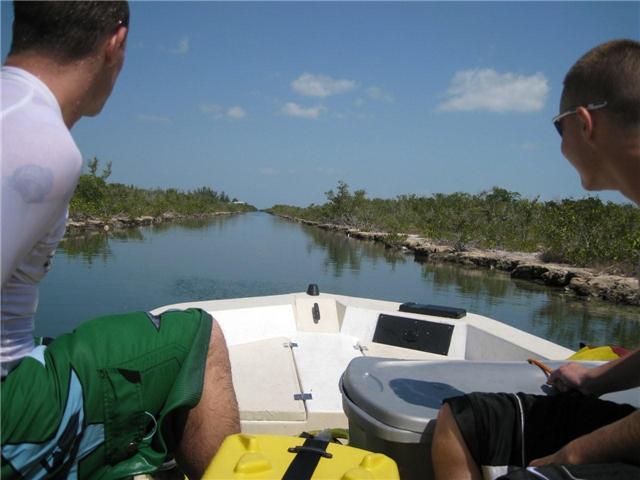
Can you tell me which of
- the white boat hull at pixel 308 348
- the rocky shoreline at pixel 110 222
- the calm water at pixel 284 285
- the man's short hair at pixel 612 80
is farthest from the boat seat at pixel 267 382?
the rocky shoreline at pixel 110 222

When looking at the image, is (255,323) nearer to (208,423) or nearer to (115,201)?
(208,423)

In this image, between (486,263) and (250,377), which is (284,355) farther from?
(486,263)

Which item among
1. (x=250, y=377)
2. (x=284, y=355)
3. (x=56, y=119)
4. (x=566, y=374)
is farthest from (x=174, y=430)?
(x=284, y=355)

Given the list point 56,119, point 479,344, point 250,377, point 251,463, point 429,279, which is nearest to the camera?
point 56,119

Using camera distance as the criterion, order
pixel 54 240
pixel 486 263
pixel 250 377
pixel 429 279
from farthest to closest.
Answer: pixel 486 263 → pixel 429 279 → pixel 250 377 → pixel 54 240

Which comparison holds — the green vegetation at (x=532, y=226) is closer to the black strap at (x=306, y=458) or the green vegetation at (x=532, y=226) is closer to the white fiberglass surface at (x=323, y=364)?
the white fiberglass surface at (x=323, y=364)

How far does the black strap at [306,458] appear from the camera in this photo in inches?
36.7

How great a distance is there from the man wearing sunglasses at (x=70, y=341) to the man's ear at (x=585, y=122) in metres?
0.80

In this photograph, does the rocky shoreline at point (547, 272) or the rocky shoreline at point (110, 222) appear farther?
the rocky shoreline at point (110, 222)

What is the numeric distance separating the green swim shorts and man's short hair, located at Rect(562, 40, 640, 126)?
2.83 ft

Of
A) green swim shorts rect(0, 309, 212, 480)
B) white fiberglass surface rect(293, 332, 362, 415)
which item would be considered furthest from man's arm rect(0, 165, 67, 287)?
white fiberglass surface rect(293, 332, 362, 415)

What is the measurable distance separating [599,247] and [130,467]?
16252 mm

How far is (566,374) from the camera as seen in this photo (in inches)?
48.5

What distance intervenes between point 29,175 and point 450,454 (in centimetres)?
88
